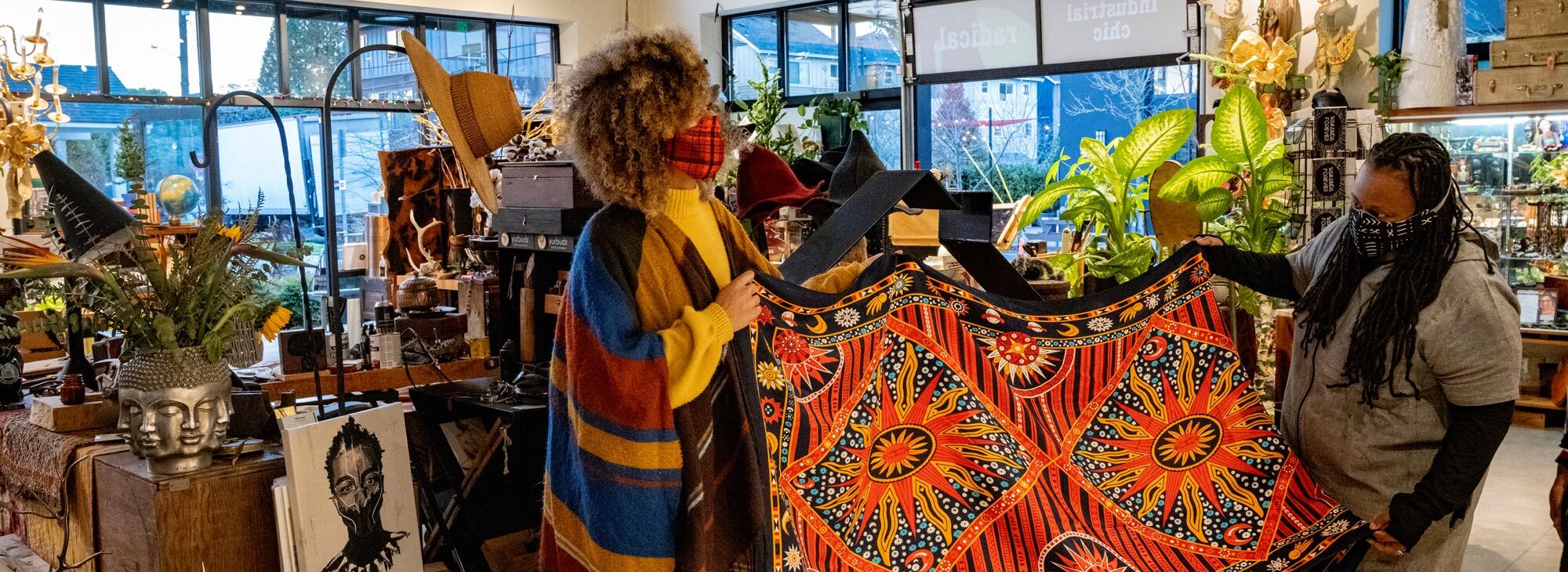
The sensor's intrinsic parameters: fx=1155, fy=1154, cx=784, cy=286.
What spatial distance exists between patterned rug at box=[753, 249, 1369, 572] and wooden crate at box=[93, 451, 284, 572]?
3.99ft

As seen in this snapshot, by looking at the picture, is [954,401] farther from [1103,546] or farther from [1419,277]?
[1419,277]

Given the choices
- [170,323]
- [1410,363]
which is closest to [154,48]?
[170,323]

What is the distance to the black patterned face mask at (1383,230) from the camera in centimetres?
219

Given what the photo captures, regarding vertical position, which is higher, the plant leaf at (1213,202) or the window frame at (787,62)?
the window frame at (787,62)

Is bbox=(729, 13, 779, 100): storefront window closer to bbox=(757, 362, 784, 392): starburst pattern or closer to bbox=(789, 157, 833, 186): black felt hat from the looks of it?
bbox=(789, 157, 833, 186): black felt hat

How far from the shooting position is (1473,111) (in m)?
6.07

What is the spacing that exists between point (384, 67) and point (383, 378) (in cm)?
636

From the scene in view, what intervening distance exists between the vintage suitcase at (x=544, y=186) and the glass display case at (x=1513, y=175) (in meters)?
4.88

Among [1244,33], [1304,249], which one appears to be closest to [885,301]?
[1304,249]

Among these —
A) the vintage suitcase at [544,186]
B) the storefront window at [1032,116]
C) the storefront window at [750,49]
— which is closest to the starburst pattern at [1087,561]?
the vintage suitcase at [544,186]

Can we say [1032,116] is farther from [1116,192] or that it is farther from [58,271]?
[58,271]

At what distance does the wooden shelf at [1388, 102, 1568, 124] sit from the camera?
5930 mm

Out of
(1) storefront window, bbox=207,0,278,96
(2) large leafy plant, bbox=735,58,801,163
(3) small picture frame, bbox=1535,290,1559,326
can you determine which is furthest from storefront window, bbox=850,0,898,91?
(3) small picture frame, bbox=1535,290,1559,326

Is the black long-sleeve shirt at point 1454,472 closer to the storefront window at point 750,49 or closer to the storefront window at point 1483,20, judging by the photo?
the storefront window at point 1483,20
